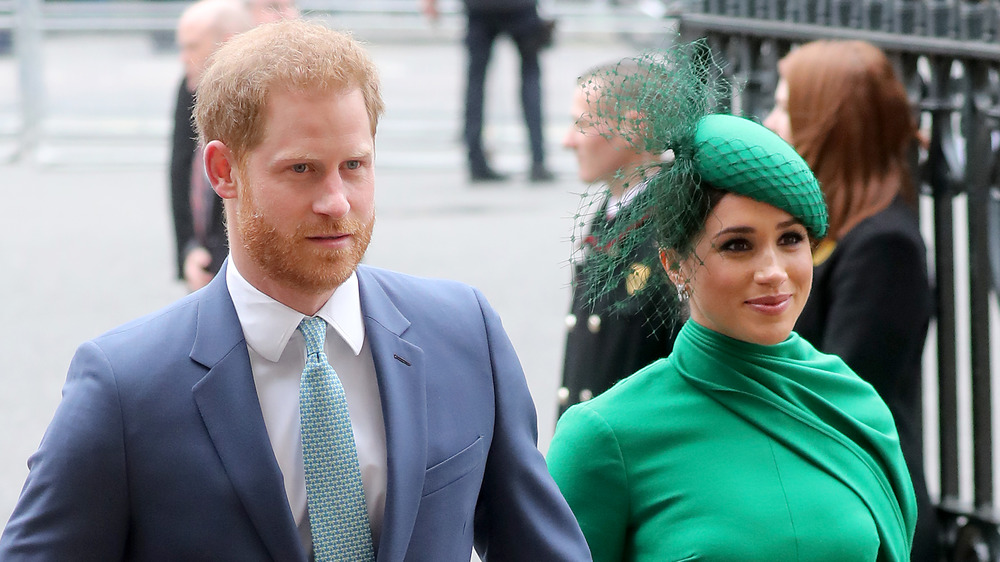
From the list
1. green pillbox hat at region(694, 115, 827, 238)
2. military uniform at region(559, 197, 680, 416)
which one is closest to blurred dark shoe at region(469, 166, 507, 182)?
military uniform at region(559, 197, 680, 416)

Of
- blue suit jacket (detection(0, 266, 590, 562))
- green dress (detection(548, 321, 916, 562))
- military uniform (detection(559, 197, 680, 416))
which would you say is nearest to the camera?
blue suit jacket (detection(0, 266, 590, 562))

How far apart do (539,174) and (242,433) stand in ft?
29.9

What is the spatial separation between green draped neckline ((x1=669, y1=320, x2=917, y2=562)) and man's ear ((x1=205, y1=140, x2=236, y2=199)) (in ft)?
3.17

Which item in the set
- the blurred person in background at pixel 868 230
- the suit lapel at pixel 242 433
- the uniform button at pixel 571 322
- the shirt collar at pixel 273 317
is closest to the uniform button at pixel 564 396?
the uniform button at pixel 571 322

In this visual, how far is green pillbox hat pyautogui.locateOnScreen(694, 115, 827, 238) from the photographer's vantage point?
98.3 inches

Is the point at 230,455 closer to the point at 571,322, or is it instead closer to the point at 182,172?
the point at 571,322

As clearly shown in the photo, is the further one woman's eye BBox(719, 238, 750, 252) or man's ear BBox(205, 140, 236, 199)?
woman's eye BBox(719, 238, 750, 252)

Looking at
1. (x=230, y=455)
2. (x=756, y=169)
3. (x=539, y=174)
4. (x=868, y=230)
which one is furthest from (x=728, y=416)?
(x=539, y=174)

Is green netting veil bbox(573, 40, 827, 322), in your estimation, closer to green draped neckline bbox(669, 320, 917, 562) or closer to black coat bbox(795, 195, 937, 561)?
green draped neckline bbox(669, 320, 917, 562)

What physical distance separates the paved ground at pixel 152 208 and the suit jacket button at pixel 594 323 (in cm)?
232

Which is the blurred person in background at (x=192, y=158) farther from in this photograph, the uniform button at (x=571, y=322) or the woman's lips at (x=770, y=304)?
the woman's lips at (x=770, y=304)

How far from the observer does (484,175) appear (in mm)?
10984

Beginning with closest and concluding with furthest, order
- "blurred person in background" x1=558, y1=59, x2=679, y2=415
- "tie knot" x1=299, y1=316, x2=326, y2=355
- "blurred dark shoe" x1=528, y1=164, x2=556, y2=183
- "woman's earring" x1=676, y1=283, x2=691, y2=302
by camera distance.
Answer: "tie knot" x1=299, y1=316, x2=326, y2=355 < "woman's earring" x1=676, y1=283, x2=691, y2=302 < "blurred person in background" x1=558, y1=59, x2=679, y2=415 < "blurred dark shoe" x1=528, y1=164, x2=556, y2=183

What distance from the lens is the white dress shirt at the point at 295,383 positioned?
2.01 m
